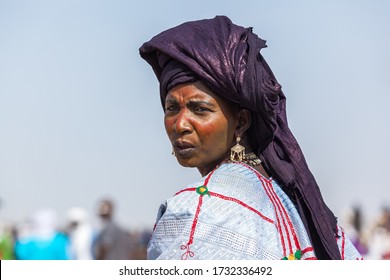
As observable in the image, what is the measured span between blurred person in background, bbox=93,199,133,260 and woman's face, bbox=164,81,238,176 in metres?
7.41

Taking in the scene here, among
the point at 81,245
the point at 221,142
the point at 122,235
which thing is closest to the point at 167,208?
the point at 221,142

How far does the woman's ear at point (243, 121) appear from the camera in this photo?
175 inches

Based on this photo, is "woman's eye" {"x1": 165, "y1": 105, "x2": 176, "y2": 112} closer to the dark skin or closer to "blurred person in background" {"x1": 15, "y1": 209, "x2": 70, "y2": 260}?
the dark skin

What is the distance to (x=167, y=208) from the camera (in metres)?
4.16

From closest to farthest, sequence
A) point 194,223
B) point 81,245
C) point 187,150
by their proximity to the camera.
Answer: point 194,223, point 187,150, point 81,245

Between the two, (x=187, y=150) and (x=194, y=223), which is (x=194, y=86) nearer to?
(x=187, y=150)

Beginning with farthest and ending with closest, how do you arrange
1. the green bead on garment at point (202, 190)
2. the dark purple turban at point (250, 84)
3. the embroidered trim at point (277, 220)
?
the dark purple turban at point (250, 84)
the green bead on garment at point (202, 190)
the embroidered trim at point (277, 220)

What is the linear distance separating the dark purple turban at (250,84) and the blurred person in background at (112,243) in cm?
728

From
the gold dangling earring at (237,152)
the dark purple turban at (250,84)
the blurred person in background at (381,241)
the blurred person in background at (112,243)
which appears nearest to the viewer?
the dark purple turban at (250,84)

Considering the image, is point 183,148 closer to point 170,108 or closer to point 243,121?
point 170,108

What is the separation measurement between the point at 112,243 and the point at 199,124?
7.97 metres

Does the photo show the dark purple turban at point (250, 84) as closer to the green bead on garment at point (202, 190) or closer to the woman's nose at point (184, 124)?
the woman's nose at point (184, 124)

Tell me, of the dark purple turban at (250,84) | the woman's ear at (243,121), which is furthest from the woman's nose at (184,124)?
the woman's ear at (243,121)

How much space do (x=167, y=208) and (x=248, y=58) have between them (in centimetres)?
73
